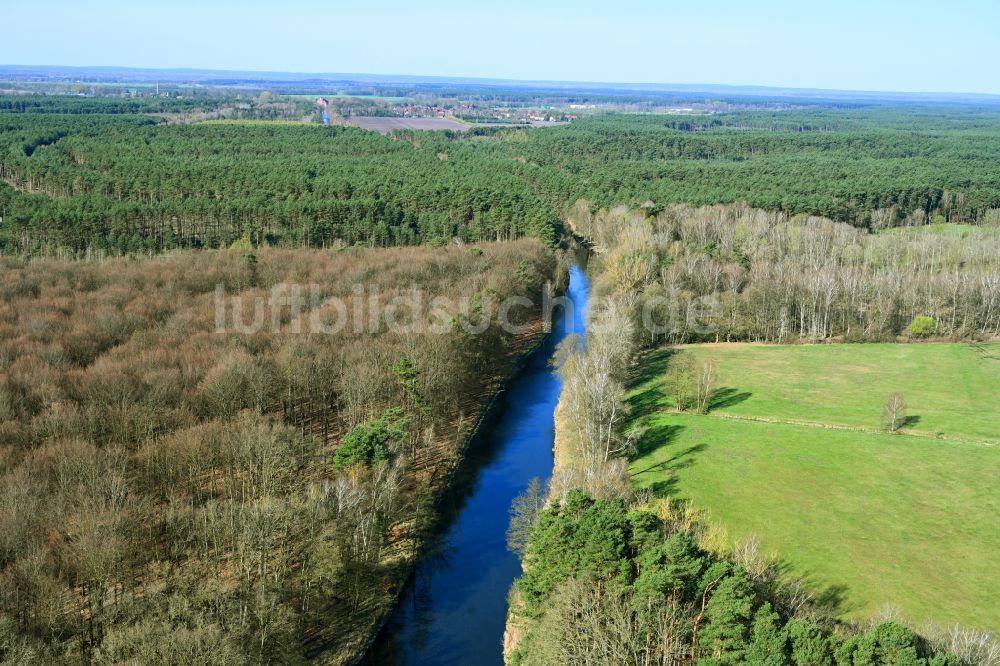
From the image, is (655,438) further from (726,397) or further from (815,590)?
(815,590)

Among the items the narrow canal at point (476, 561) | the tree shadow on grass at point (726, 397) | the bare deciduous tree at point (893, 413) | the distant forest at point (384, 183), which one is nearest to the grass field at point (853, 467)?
the tree shadow on grass at point (726, 397)

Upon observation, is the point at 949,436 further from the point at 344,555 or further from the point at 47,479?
the point at 47,479

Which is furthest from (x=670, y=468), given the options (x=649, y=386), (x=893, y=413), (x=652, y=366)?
(x=652, y=366)

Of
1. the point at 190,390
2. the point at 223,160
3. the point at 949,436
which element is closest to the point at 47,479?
the point at 190,390

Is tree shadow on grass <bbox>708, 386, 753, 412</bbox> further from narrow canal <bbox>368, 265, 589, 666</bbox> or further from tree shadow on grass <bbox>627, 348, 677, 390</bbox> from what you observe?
narrow canal <bbox>368, 265, 589, 666</bbox>

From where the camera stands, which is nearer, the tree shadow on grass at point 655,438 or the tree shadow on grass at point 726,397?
the tree shadow on grass at point 655,438

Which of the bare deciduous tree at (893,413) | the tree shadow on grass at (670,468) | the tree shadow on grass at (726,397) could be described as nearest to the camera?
the tree shadow on grass at (670,468)

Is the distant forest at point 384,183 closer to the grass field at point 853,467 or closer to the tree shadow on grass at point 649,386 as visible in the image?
the tree shadow on grass at point 649,386

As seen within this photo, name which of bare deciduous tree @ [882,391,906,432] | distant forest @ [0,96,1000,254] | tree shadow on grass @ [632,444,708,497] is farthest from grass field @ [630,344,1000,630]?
distant forest @ [0,96,1000,254]
